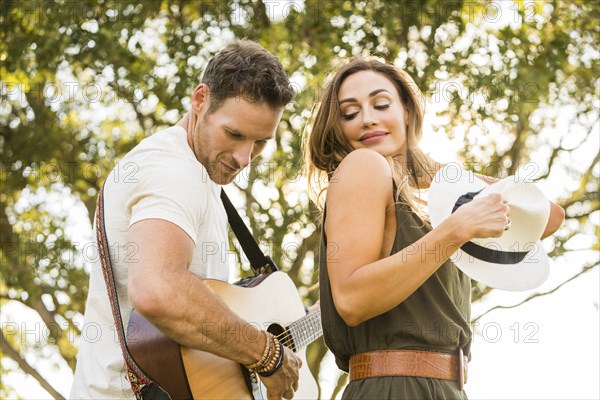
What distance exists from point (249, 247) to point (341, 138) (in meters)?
1.03

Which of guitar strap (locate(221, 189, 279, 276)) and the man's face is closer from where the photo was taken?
the man's face

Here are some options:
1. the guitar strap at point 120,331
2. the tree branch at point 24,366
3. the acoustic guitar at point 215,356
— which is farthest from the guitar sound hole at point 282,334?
the tree branch at point 24,366

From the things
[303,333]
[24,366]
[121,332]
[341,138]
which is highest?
[341,138]

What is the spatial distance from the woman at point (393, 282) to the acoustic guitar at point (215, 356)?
443mm

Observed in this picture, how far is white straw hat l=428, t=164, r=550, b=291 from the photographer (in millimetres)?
2408

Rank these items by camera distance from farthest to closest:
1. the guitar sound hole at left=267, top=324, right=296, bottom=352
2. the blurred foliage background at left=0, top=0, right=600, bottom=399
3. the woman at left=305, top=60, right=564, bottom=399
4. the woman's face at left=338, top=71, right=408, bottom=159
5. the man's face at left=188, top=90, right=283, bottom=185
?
the blurred foliage background at left=0, top=0, right=600, bottom=399 < the guitar sound hole at left=267, top=324, right=296, bottom=352 < the man's face at left=188, top=90, right=283, bottom=185 < the woman's face at left=338, top=71, right=408, bottom=159 < the woman at left=305, top=60, right=564, bottom=399

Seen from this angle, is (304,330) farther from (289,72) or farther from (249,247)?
(289,72)

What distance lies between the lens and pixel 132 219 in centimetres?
262

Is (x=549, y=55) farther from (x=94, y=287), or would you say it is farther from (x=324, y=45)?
(x=94, y=287)

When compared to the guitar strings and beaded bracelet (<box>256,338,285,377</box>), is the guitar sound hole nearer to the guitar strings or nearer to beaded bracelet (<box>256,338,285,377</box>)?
the guitar strings

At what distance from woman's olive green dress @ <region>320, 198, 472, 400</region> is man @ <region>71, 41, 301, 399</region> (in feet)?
1.39

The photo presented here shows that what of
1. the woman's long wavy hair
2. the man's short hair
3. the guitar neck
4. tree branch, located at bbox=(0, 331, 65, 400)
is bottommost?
tree branch, located at bbox=(0, 331, 65, 400)

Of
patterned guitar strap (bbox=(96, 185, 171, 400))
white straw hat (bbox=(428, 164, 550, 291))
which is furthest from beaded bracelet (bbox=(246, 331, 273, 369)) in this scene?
white straw hat (bbox=(428, 164, 550, 291))

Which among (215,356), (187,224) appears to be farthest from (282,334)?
(187,224)
